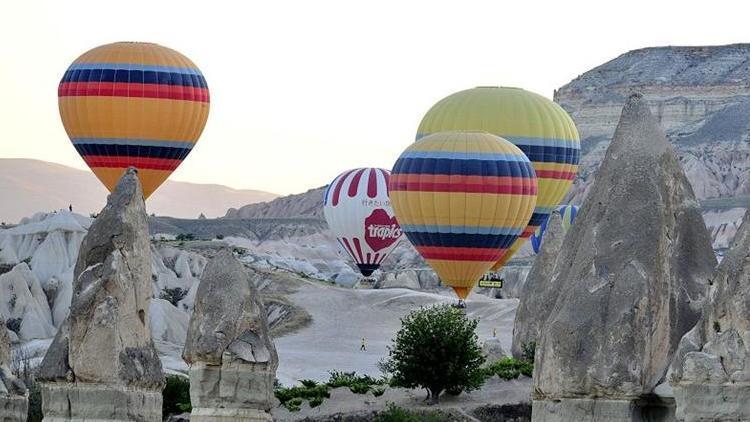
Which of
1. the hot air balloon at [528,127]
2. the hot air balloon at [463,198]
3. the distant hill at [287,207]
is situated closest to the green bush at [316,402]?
the hot air balloon at [463,198]

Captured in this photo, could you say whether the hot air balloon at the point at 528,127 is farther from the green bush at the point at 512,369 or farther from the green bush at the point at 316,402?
the green bush at the point at 316,402

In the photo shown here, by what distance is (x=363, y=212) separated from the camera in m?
70.6

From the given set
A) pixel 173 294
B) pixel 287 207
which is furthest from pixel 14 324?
pixel 287 207

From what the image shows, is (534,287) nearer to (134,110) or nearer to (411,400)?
(411,400)

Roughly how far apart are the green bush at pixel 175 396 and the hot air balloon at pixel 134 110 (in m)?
12.7

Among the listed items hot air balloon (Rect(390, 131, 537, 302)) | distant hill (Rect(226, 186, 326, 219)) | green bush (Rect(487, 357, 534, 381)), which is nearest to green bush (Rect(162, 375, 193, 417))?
green bush (Rect(487, 357, 534, 381))

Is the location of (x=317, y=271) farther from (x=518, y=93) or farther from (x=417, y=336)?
(x=417, y=336)

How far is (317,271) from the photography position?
10131 centimetres

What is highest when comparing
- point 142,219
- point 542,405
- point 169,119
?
point 169,119

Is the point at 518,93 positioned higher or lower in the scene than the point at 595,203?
higher

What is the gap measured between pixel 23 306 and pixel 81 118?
12.7 meters

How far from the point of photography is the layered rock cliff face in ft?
495

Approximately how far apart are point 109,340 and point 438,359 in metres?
20.8

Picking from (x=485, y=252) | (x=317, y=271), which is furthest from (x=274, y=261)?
(x=485, y=252)
